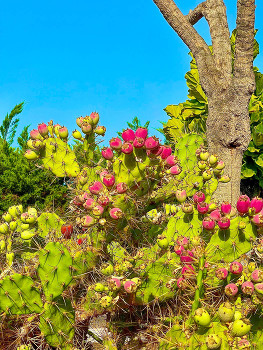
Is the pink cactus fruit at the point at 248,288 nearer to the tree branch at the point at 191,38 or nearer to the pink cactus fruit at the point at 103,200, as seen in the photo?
the pink cactus fruit at the point at 103,200

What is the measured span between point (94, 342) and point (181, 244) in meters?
0.94

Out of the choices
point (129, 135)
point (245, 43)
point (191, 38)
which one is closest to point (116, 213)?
point (129, 135)

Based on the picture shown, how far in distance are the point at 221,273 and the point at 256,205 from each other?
31 centimetres

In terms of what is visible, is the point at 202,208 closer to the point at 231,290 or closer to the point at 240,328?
the point at 231,290

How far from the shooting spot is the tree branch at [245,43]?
9.62ft

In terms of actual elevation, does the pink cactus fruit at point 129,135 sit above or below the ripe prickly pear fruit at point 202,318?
above

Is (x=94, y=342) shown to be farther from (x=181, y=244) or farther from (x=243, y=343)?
(x=243, y=343)

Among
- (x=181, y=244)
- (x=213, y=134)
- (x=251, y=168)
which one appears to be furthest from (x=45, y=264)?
(x=251, y=168)

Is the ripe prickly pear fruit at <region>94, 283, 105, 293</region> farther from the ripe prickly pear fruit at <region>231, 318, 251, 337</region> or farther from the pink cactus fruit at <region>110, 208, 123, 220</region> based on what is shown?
the ripe prickly pear fruit at <region>231, 318, 251, 337</region>

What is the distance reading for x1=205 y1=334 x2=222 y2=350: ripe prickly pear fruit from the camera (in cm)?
132

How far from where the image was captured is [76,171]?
2.33 m

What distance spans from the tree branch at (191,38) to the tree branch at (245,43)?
287 mm

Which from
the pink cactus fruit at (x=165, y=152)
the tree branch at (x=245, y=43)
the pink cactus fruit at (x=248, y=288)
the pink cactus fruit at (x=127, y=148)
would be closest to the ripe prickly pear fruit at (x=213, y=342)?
→ the pink cactus fruit at (x=248, y=288)

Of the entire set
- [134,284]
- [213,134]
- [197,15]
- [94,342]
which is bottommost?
[94,342]
